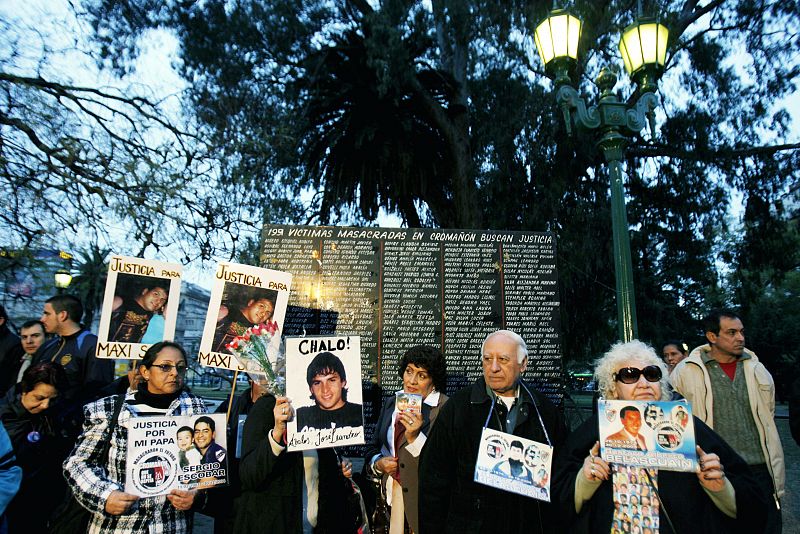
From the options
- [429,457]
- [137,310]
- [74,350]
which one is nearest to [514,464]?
[429,457]

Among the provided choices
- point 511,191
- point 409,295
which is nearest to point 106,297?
point 409,295

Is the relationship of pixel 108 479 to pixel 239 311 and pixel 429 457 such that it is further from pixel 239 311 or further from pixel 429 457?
pixel 429 457

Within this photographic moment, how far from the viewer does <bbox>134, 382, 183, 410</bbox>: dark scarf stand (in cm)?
329

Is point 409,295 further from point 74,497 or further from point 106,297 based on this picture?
point 74,497

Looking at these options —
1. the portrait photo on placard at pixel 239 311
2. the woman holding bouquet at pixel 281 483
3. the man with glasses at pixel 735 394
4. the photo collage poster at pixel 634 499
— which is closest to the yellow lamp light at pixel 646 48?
the man with glasses at pixel 735 394

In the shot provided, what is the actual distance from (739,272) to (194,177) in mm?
12985

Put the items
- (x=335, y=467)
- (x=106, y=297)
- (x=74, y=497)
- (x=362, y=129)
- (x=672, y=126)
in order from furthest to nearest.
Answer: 1. (x=672, y=126)
2. (x=362, y=129)
3. (x=106, y=297)
4. (x=335, y=467)
5. (x=74, y=497)

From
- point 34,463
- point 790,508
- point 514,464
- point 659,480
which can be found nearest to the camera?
point 659,480

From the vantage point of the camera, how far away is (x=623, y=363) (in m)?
2.88

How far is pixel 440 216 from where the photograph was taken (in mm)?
12719

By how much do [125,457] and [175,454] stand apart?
1.06 ft

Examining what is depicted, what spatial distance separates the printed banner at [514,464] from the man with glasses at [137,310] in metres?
3.15

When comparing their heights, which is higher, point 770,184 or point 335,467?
point 770,184

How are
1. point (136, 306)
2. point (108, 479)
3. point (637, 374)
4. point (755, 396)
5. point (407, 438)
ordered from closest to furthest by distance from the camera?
point (637, 374), point (108, 479), point (407, 438), point (755, 396), point (136, 306)
